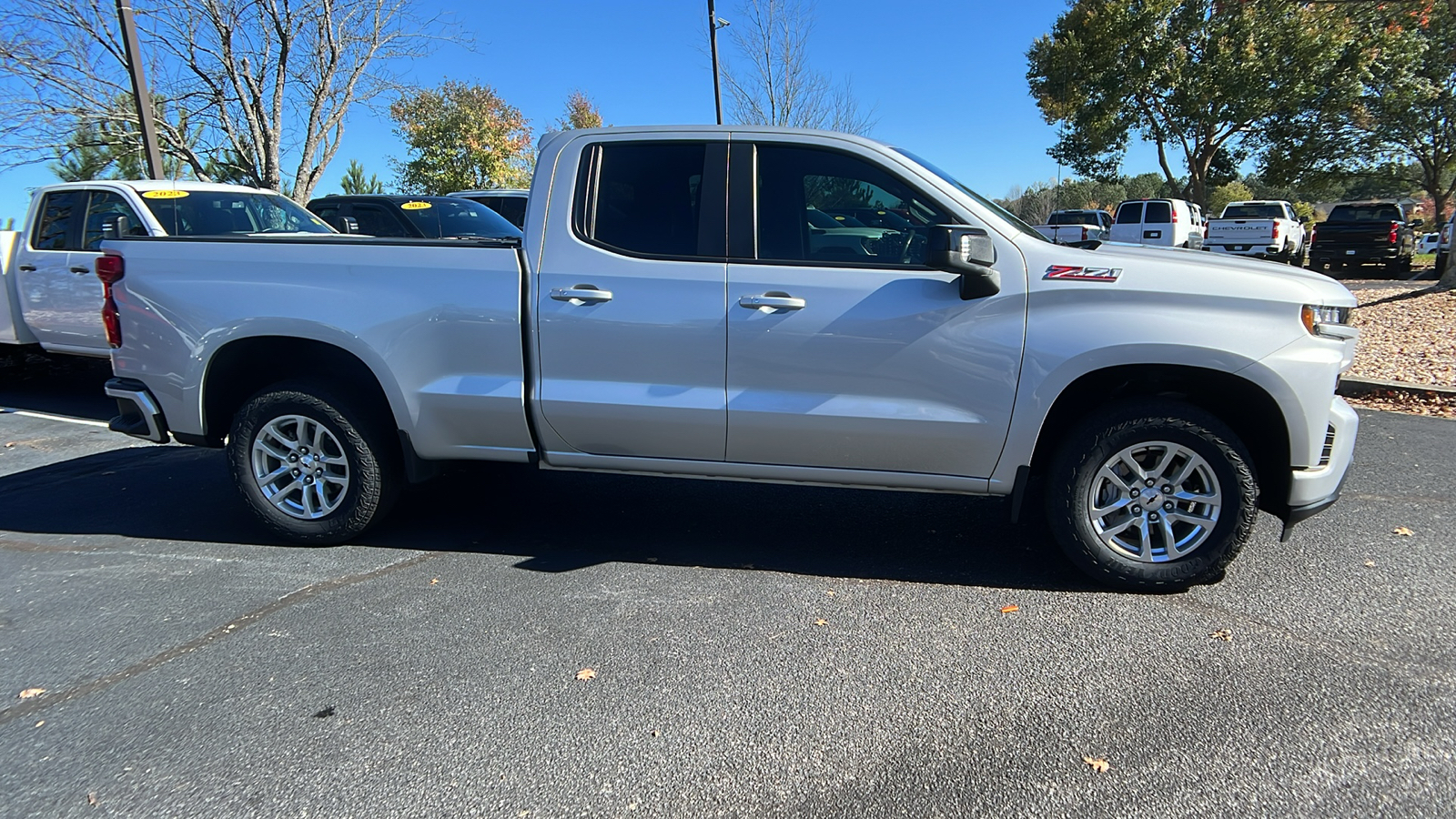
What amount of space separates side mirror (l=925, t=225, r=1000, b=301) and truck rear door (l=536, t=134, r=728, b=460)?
929 mm

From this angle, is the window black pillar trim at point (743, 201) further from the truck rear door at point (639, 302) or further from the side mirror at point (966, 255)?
the side mirror at point (966, 255)

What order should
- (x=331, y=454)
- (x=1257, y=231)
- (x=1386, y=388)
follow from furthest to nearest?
(x=1257, y=231) < (x=1386, y=388) < (x=331, y=454)

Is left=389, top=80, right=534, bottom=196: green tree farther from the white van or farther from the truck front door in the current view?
the truck front door

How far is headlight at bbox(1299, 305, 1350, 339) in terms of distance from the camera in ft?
11.5

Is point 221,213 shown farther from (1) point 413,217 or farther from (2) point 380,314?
(2) point 380,314

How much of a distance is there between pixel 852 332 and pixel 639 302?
95 cm

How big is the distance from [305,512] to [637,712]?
7.99 ft

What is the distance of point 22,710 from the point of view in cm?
305

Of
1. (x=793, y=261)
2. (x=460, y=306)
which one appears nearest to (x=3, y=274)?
(x=460, y=306)

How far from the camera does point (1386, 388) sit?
7441 millimetres

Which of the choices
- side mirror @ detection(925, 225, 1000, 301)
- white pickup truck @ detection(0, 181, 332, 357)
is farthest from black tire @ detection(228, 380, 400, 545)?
white pickup truck @ detection(0, 181, 332, 357)

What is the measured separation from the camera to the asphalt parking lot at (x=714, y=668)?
2.57 meters

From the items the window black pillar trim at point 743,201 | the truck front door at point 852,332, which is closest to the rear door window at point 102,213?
the window black pillar trim at point 743,201

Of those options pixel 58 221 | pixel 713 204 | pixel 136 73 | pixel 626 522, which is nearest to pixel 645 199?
pixel 713 204
